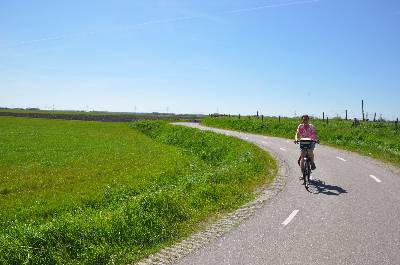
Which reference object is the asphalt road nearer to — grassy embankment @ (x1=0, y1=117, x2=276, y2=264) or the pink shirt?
grassy embankment @ (x1=0, y1=117, x2=276, y2=264)

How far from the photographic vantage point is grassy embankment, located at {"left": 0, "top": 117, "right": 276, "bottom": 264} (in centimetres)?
798

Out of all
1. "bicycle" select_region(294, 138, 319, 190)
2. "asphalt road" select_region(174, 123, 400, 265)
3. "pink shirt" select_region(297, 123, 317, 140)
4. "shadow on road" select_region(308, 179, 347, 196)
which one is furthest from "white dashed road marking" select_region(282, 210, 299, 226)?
"pink shirt" select_region(297, 123, 317, 140)

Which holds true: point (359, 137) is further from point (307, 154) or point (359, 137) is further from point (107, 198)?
point (107, 198)

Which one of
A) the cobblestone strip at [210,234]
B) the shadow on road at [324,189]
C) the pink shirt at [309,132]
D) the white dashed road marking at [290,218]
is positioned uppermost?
the pink shirt at [309,132]

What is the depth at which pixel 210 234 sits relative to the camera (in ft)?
30.1

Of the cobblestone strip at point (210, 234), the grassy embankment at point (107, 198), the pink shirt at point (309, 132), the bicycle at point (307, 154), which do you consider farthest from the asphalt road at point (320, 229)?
the pink shirt at point (309, 132)

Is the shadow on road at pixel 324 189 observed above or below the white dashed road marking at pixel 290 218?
above

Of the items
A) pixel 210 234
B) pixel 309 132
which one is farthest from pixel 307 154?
pixel 210 234

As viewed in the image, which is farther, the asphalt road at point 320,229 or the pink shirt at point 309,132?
the pink shirt at point 309,132

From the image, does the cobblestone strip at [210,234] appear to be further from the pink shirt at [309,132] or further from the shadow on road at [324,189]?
the pink shirt at [309,132]

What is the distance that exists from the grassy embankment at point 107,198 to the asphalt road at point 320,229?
1.25 m

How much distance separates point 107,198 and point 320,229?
858 centimetres

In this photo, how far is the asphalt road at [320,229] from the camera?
7.59 meters

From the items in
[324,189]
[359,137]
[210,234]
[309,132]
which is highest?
[309,132]
